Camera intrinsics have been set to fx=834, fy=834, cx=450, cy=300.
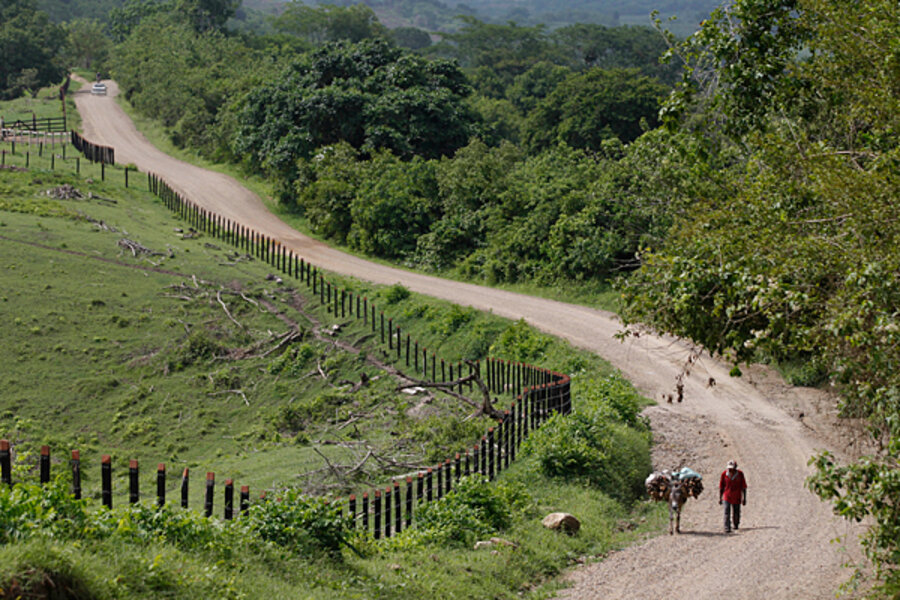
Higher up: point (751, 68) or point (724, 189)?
point (751, 68)

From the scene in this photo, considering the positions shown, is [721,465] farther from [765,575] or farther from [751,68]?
[751,68]

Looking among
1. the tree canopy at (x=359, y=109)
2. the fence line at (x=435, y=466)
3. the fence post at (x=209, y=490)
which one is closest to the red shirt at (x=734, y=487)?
the fence line at (x=435, y=466)

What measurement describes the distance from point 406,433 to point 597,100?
34969mm

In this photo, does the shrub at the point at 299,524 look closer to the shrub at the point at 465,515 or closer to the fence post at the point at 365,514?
the fence post at the point at 365,514

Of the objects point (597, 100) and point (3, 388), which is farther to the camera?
point (597, 100)

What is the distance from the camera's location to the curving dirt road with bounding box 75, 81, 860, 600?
10.4m

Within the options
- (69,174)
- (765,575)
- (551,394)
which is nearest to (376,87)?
(69,174)

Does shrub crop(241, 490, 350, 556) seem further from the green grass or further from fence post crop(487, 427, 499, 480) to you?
the green grass

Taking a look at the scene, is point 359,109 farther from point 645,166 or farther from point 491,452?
point 491,452

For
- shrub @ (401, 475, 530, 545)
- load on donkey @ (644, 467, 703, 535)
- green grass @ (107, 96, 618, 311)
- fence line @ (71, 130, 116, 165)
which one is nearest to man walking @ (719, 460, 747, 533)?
load on donkey @ (644, 467, 703, 535)

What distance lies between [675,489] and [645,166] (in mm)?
17364

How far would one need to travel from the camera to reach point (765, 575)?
10.5 meters

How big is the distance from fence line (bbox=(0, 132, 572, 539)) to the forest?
3547 millimetres

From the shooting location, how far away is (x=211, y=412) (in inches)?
823
